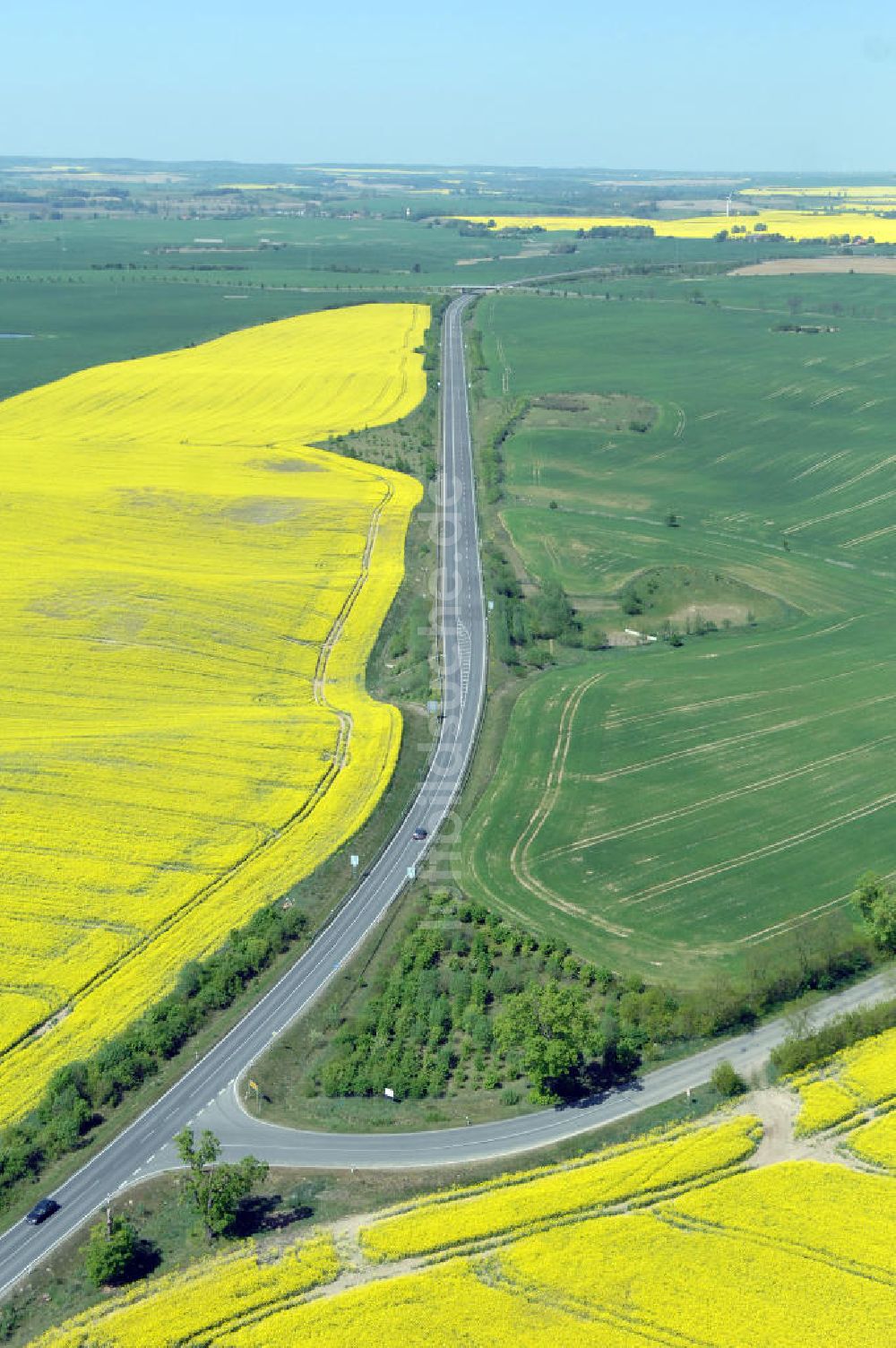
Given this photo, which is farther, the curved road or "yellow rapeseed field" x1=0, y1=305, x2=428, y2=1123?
"yellow rapeseed field" x1=0, y1=305, x2=428, y2=1123

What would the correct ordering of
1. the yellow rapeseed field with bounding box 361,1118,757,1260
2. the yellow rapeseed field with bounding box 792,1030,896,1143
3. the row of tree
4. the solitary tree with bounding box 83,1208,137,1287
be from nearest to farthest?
the solitary tree with bounding box 83,1208,137,1287 < the yellow rapeseed field with bounding box 361,1118,757,1260 < the yellow rapeseed field with bounding box 792,1030,896,1143 < the row of tree

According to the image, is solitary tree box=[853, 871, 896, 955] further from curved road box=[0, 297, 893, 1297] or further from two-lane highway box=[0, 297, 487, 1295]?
two-lane highway box=[0, 297, 487, 1295]

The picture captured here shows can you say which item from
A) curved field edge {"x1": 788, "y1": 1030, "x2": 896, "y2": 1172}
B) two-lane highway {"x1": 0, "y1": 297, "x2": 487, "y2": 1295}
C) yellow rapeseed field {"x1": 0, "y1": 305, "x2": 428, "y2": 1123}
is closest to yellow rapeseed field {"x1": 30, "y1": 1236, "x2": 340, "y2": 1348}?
two-lane highway {"x1": 0, "y1": 297, "x2": 487, "y2": 1295}

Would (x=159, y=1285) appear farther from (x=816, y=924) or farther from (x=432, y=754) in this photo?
(x=432, y=754)

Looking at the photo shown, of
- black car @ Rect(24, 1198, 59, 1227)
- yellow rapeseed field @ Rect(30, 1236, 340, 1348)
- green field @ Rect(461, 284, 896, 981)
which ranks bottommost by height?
yellow rapeseed field @ Rect(30, 1236, 340, 1348)

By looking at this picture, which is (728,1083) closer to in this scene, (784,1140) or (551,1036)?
(784,1140)

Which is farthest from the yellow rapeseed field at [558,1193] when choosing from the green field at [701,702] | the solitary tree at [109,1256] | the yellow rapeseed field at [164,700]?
the yellow rapeseed field at [164,700]

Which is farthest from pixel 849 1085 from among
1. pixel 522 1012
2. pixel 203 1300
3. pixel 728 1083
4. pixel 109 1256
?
pixel 109 1256

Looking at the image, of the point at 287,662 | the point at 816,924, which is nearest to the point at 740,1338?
the point at 816,924
